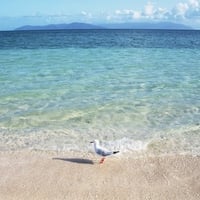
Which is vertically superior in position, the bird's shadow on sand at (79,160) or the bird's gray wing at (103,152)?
the bird's gray wing at (103,152)

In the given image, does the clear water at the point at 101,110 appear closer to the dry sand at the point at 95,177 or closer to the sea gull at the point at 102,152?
the dry sand at the point at 95,177

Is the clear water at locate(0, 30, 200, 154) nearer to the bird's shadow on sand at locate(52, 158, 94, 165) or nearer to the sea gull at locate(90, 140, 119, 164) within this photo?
the bird's shadow on sand at locate(52, 158, 94, 165)

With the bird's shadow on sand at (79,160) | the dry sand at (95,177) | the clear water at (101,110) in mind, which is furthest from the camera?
the clear water at (101,110)

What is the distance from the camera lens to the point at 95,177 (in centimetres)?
909

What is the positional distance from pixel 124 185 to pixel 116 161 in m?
1.38

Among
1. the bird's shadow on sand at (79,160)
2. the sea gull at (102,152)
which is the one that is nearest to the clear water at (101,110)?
the bird's shadow on sand at (79,160)

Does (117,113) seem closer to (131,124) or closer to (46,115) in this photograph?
(131,124)

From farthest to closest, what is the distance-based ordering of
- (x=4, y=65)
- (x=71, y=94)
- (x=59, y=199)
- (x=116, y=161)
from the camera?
(x=4, y=65) < (x=71, y=94) < (x=116, y=161) < (x=59, y=199)

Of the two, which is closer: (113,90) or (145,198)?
(145,198)

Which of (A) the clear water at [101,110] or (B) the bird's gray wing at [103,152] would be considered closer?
(B) the bird's gray wing at [103,152]

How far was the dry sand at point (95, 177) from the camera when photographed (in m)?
8.27

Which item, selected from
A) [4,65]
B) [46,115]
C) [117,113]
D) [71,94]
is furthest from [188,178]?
[4,65]

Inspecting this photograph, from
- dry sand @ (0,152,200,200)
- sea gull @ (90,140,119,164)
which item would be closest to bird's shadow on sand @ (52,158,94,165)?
dry sand @ (0,152,200,200)

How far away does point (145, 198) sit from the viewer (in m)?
8.12
